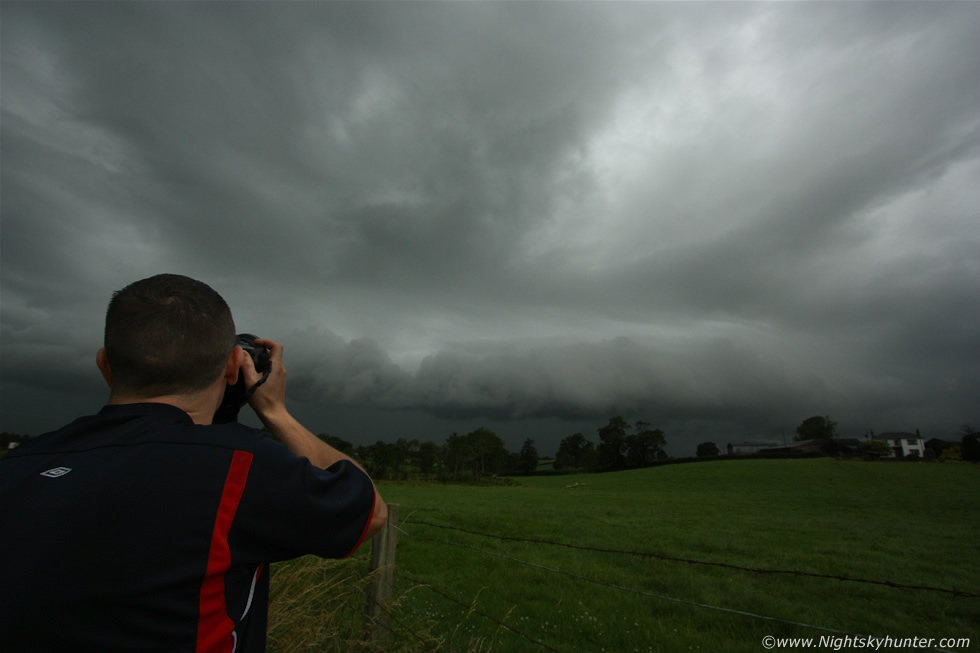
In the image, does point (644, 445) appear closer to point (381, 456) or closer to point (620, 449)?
point (620, 449)

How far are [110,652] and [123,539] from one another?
0.27 m

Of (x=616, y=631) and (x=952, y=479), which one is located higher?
(x=616, y=631)

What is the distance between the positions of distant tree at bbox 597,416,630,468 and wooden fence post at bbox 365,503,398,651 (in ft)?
340

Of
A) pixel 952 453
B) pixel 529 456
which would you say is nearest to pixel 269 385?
pixel 952 453

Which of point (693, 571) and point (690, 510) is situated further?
point (690, 510)

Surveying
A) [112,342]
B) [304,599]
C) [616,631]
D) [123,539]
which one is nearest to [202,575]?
[123,539]

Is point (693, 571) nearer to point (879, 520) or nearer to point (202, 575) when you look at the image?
point (202, 575)

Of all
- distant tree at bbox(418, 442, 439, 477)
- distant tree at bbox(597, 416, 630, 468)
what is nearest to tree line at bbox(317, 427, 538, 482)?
distant tree at bbox(418, 442, 439, 477)

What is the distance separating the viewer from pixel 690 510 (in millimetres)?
26359

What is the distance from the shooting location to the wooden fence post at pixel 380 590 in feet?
15.5

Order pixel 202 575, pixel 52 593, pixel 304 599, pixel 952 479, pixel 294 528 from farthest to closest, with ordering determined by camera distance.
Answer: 1. pixel 952 479
2. pixel 304 599
3. pixel 294 528
4. pixel 202 575
5. pixel 52 593

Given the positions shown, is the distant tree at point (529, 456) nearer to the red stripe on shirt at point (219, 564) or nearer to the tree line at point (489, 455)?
the tree line at point (489, 455)

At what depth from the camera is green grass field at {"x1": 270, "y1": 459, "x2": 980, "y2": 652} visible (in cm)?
559

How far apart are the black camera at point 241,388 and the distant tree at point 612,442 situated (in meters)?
107
